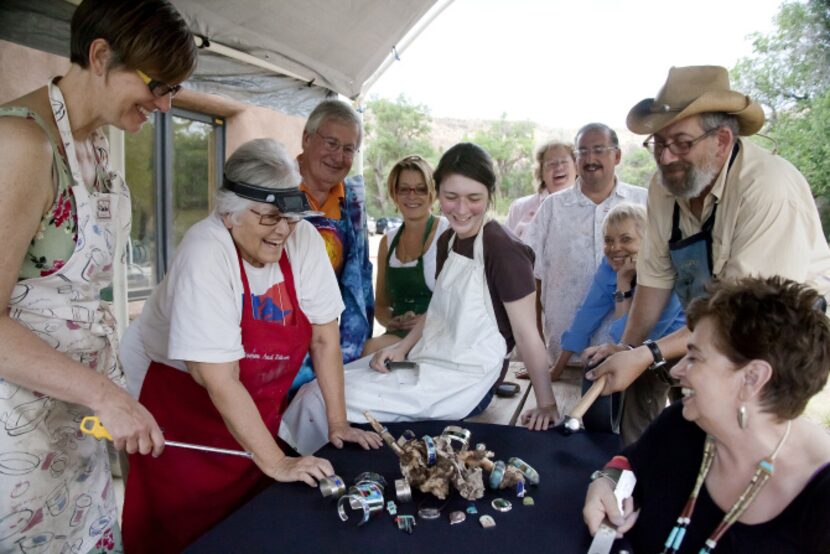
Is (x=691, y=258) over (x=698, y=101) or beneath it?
beneath

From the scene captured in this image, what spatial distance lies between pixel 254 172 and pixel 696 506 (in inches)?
52.6

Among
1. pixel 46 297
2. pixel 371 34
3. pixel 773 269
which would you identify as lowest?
pixel 46 297

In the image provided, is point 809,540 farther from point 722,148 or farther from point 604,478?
point 722,148

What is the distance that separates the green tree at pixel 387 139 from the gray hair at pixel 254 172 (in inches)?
981

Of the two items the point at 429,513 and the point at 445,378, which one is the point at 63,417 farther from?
the point at 445,378

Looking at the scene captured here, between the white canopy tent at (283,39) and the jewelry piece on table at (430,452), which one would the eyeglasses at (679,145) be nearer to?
the jewelry piece on table at (430,452)

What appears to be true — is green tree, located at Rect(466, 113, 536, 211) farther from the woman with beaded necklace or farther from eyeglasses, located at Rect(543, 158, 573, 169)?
the woman with beaded necklace

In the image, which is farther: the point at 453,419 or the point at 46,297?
the point at 453,419

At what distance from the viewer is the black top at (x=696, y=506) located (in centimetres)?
100

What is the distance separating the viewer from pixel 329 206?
2.63 metres

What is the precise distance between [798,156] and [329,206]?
1363 cm

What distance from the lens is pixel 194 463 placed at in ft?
5.80

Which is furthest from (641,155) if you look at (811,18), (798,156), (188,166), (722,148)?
(722,148)

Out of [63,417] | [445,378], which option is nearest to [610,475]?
[445,378]
